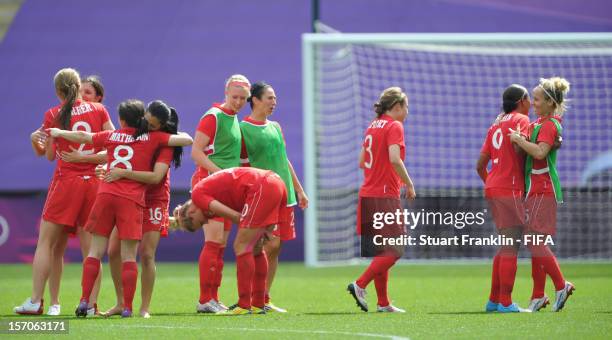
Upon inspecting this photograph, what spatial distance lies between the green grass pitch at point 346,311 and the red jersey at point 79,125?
1.20 metres

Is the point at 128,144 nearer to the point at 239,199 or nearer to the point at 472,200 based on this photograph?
the point at 239,199

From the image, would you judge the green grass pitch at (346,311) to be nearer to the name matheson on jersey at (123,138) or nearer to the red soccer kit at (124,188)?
the red soccer kit at (124,188)

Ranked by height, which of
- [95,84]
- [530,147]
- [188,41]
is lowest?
[530,147]

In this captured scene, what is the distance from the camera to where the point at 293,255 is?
56.2 feet

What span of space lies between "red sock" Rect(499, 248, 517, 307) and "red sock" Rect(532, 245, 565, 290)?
257 mm

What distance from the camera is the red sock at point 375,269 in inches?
362

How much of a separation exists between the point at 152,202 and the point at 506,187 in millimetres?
2876

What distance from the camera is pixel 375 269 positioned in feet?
30.2

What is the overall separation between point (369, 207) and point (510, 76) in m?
7.30

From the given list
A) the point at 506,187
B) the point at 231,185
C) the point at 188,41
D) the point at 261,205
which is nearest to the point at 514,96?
the point at 506,187

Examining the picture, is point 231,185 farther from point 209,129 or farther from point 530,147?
point 530,147

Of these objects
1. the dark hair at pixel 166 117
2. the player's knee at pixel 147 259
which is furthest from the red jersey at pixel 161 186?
the player's knee at pixel 147 259

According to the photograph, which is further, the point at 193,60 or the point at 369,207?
the point at 193,60

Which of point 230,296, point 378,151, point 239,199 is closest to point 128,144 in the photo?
point 239,199
